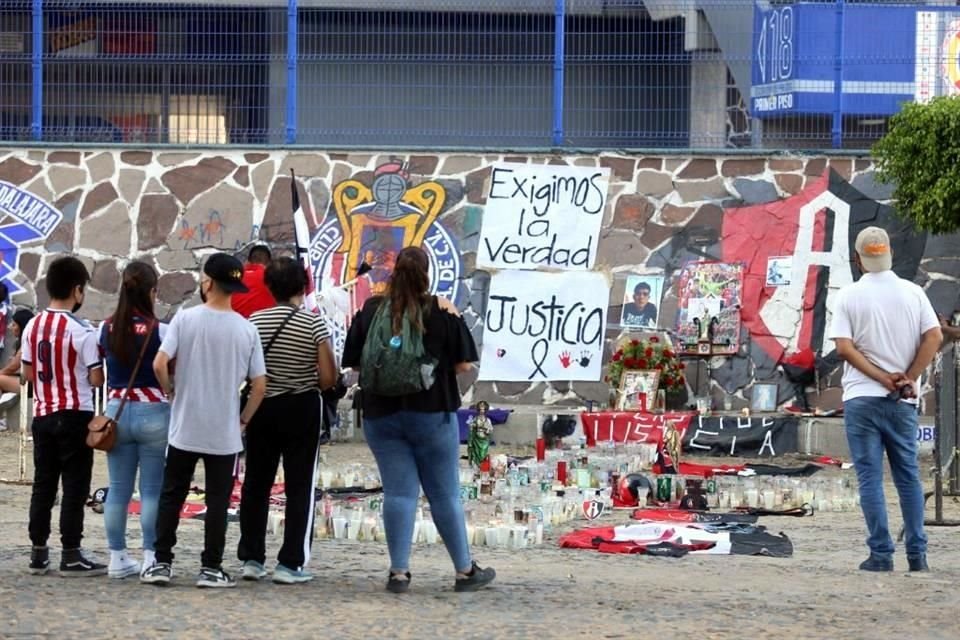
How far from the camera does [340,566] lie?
10.2 metres

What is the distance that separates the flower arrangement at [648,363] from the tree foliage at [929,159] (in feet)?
9.01

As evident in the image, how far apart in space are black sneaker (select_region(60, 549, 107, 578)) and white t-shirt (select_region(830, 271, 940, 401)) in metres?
3.99

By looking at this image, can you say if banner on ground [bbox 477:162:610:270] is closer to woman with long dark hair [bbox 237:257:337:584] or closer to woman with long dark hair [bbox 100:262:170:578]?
woman with long dark hair [bbox 237:257:337:584]

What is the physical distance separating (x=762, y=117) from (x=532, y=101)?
96.4 inches

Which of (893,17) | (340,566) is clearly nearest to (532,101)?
(893,17)

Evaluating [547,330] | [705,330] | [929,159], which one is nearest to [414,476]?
[929,159]

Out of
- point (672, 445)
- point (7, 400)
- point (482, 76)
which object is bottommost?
point (672, 445)

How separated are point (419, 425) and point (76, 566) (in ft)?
6.53

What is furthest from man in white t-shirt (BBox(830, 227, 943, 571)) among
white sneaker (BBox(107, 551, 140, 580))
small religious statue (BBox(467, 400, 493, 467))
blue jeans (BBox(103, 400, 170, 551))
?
small religious statue (BBox(467, 400, 493, 467))

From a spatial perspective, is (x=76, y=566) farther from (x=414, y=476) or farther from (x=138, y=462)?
(x=414, y=476)

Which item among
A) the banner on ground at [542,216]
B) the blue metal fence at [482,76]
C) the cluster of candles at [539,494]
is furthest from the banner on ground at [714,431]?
the blue metal fence at [482,76]

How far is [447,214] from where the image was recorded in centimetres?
1984

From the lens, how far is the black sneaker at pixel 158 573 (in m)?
9.15

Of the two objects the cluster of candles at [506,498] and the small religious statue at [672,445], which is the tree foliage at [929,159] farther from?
the cluster of candles at [506,498]
